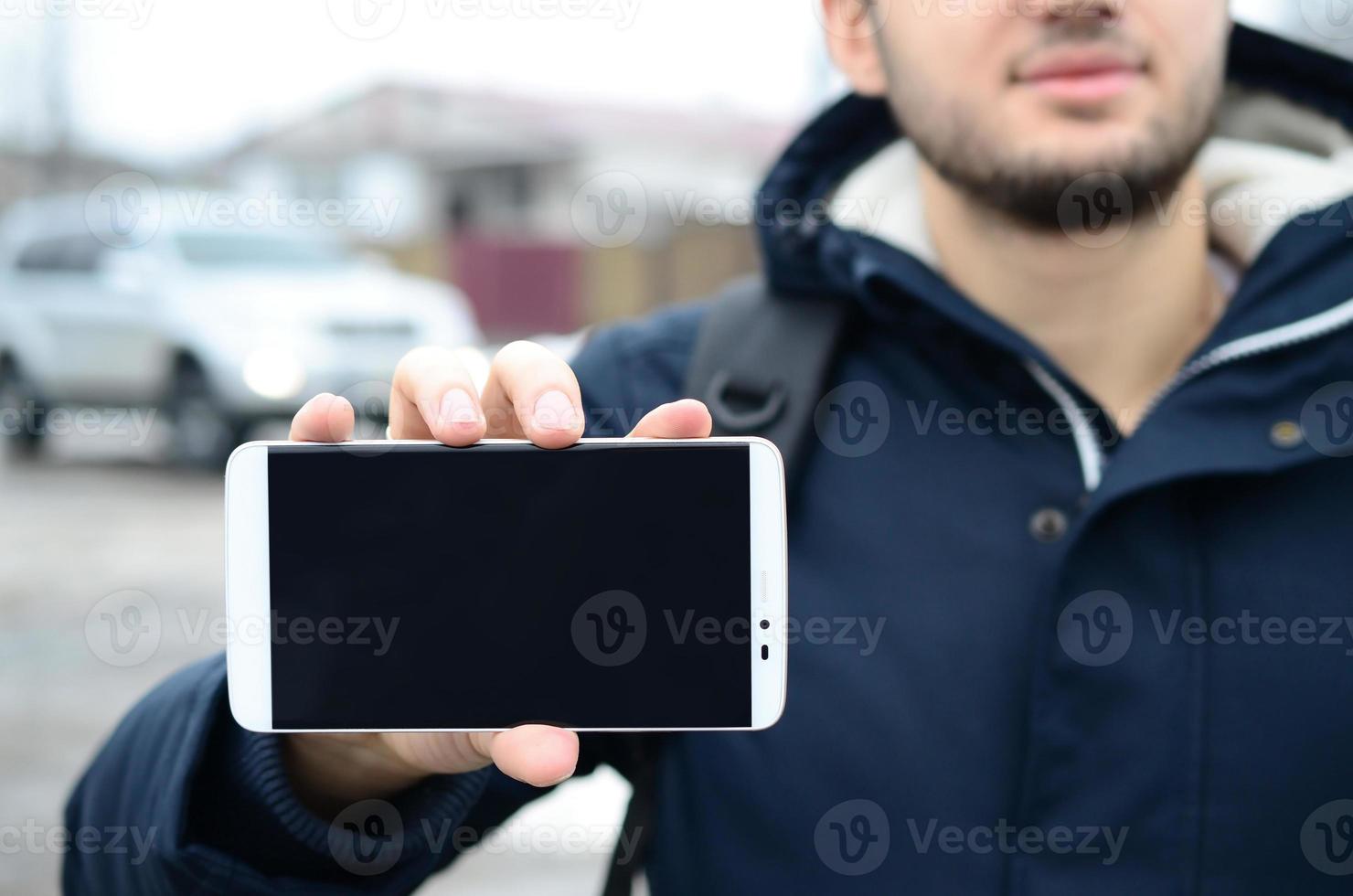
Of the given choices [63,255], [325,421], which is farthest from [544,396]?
[63,255]

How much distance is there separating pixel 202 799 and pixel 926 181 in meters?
1.36

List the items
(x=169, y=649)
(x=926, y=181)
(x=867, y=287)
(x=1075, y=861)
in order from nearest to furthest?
(x=1075, y=861) < (x=867, y=287) < (x=926, y=181) < (x=169, y=649)

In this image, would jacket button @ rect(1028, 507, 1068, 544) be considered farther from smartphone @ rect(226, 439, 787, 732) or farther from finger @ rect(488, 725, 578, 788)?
finger @ rect(488, 725, 578, 788)

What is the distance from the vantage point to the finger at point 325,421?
4.78ft

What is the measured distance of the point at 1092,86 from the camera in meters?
1.94

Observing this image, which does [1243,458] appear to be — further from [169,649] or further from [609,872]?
[169,649]

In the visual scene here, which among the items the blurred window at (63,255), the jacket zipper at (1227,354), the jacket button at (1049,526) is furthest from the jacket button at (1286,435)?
the blurred window at (63,255)

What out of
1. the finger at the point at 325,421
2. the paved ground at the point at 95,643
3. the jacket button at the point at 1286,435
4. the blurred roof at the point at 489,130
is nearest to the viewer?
the finger at the point at 325,421

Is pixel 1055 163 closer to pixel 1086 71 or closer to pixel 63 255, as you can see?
pixel 1086 71

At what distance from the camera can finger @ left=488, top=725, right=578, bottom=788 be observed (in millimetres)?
1345

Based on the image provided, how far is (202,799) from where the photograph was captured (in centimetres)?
155

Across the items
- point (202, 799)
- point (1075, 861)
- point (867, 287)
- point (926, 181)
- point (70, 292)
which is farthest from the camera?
point (70, 292)

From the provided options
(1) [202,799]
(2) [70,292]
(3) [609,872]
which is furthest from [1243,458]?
(2) [70,292]

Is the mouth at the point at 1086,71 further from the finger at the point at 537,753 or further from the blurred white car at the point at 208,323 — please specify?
the blurred white car at the point at 208,323
